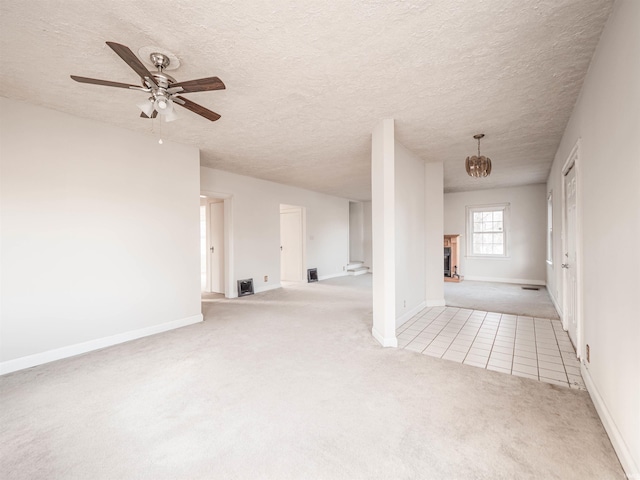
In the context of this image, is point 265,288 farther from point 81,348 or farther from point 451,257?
point 451,257

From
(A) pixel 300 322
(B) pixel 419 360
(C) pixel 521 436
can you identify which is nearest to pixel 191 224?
(A) pixel 300 322

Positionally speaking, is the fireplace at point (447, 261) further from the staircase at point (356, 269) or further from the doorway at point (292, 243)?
the doorway at point (292, 243)

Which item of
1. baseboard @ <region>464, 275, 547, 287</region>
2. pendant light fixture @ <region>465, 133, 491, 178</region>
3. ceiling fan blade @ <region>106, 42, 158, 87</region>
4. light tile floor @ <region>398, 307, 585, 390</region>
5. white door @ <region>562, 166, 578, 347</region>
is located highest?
ceiling fan blade @ <region>106, 42, 158, 87</region>

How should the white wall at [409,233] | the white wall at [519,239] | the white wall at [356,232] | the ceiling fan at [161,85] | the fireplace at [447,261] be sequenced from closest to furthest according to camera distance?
the ceiling fan at [161,85] < the white wall at [409,233] < the white wall at [519,239] < the fireplace at [447,261] < the white wall at [356,232]

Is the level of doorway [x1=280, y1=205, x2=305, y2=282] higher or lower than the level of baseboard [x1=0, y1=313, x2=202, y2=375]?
higher

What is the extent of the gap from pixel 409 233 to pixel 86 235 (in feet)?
13.1

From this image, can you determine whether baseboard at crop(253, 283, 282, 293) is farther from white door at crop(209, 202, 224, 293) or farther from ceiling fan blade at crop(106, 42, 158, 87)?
ceiling fan blade at crop(106, 42, 158, 87)

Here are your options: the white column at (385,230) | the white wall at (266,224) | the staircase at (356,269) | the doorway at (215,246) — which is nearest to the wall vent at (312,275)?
the white wall at (266,224)

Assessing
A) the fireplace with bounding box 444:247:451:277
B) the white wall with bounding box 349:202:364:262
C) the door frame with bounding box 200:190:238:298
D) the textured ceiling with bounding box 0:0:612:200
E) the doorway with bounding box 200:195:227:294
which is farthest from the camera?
the white wall with bounding box 349:202:364:262

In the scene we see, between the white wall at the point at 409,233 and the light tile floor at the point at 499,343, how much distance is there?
0.28 metres

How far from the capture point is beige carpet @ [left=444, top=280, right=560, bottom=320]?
4.68 metres

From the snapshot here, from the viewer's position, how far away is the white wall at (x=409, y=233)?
389 cm

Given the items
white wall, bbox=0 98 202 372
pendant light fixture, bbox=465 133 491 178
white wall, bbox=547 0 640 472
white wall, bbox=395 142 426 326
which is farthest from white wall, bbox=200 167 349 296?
white wall, bbox=547 0 640 472

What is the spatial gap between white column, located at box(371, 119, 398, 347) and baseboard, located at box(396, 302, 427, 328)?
27.1 inches
